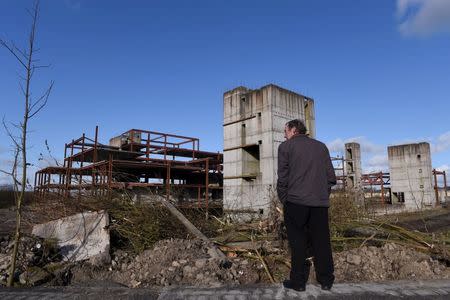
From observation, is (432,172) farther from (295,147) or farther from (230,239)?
(295,147)

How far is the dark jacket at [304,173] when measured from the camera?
366 centimetres

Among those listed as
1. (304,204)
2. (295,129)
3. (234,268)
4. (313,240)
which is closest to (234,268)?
(234,268)

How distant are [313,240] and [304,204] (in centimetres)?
41

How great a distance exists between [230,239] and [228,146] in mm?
7801

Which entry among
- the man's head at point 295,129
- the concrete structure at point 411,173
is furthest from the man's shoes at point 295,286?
the concrete structure at point 411,173

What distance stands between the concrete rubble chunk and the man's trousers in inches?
126

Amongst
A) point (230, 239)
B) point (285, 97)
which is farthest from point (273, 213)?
point (285, 97)

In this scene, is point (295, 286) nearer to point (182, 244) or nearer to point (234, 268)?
point (234, 268)

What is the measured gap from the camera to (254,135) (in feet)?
42.8

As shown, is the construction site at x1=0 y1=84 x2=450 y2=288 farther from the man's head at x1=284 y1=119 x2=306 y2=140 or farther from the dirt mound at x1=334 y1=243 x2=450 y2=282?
the man's head at x1=284 y1=119 x2=306 y2=140

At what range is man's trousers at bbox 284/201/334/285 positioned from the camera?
143 inches

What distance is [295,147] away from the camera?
148 inches

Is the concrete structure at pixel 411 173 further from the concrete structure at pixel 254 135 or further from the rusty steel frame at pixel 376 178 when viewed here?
the concrete structure at pixel 254 135

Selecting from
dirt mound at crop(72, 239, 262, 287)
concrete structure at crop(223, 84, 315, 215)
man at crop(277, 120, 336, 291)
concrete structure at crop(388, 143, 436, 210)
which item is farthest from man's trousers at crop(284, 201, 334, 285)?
concrete structure at crop(388, 143, 436, 210)
